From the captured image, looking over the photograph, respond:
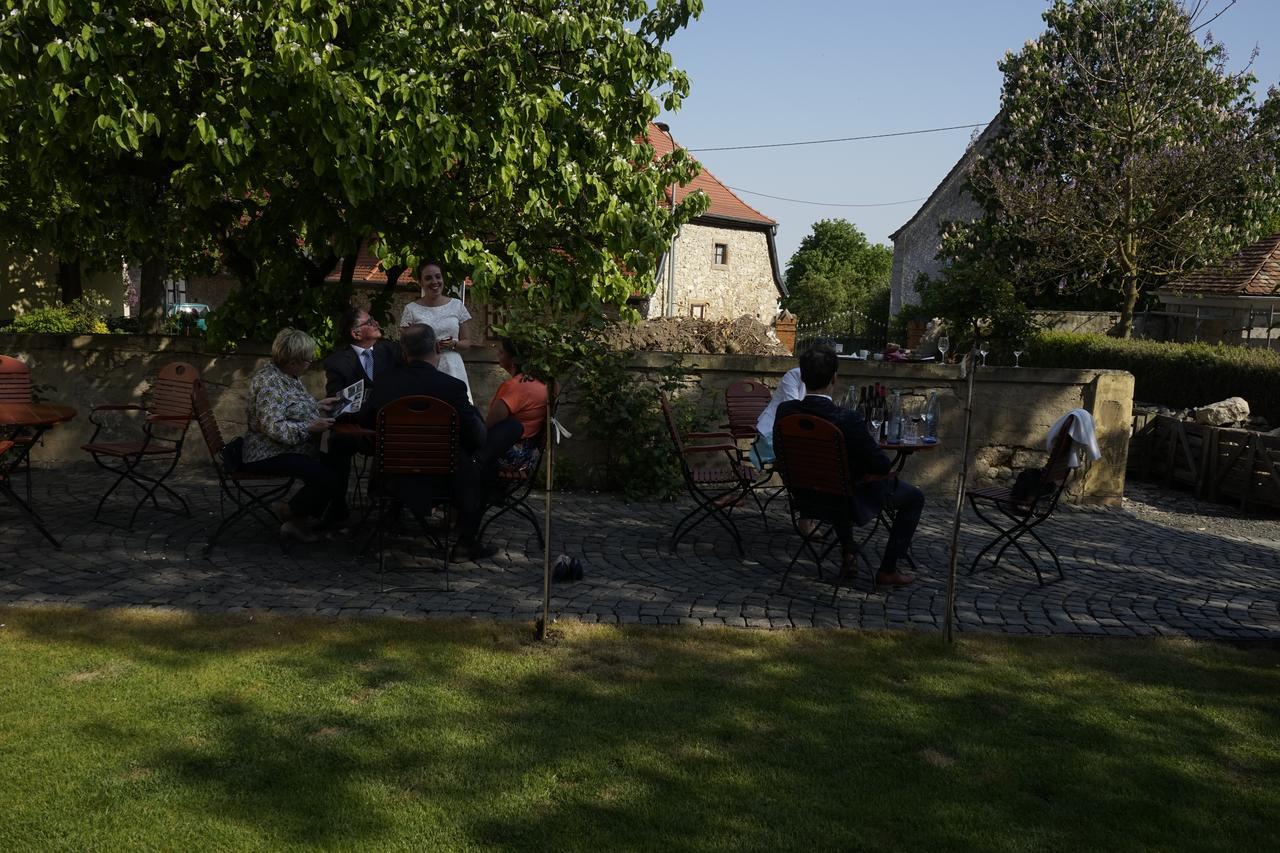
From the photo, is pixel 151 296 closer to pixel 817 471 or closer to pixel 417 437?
pixel 417 437

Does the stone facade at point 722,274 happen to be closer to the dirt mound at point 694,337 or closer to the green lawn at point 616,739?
the dirt mound at point 694,337

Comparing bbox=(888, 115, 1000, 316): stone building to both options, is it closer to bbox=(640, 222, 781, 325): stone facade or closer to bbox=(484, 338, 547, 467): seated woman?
bbox=(640, 222, 781, 325): stone facade

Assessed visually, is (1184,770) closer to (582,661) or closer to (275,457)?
(582,661)

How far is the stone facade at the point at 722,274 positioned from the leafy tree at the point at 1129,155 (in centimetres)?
1362

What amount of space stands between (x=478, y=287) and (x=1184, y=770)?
671 cm

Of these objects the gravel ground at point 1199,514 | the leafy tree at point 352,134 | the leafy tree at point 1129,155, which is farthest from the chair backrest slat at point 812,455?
the leafy tree at point 1129,155

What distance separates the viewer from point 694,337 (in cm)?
1360

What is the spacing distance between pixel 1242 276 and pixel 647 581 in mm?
22465

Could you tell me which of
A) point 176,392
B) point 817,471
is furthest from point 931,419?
point 176,392

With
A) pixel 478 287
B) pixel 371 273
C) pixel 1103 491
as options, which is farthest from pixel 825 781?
pixel 371 273

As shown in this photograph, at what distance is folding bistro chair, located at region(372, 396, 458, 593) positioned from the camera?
5.94 m

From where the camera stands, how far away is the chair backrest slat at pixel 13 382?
7621 mm

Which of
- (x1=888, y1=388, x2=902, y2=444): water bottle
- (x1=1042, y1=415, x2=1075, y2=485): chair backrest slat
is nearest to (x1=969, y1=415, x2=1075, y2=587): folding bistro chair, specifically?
(x1=1042, y1=415, x2=1075, y2=485): chair backrest slat

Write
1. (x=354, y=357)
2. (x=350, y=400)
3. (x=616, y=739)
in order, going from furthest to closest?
(x=354, y=357) < (x=350, y=400) < (x=616, y=739)
